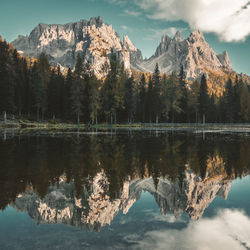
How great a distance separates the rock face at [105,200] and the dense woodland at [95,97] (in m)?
48.8

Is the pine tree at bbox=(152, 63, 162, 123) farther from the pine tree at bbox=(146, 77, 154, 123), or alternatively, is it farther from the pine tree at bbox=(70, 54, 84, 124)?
the pine tree at bbox=(70, 54, 84, 124)

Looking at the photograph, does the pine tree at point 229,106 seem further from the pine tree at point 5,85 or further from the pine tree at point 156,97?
the pine tree at point 5,85

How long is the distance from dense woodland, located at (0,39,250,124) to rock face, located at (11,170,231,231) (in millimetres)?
48755

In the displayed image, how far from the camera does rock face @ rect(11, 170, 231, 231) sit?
5.11 meters

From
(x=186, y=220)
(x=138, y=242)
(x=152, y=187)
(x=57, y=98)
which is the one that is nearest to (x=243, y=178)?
(x=152, y=187)

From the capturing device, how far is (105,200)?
241 inches

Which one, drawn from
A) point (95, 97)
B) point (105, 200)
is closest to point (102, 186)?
point (105, 200)

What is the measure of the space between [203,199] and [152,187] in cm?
166

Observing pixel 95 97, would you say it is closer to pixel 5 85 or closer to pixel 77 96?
pixel 77 96

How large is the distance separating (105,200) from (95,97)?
5678 centimetres

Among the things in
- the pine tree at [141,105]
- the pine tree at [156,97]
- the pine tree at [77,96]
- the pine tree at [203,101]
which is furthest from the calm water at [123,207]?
the pine tree at [203,101]

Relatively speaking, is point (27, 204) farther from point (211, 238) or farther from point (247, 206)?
point (247, 206)

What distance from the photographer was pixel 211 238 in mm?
4141

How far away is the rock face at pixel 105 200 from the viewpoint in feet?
16.8
